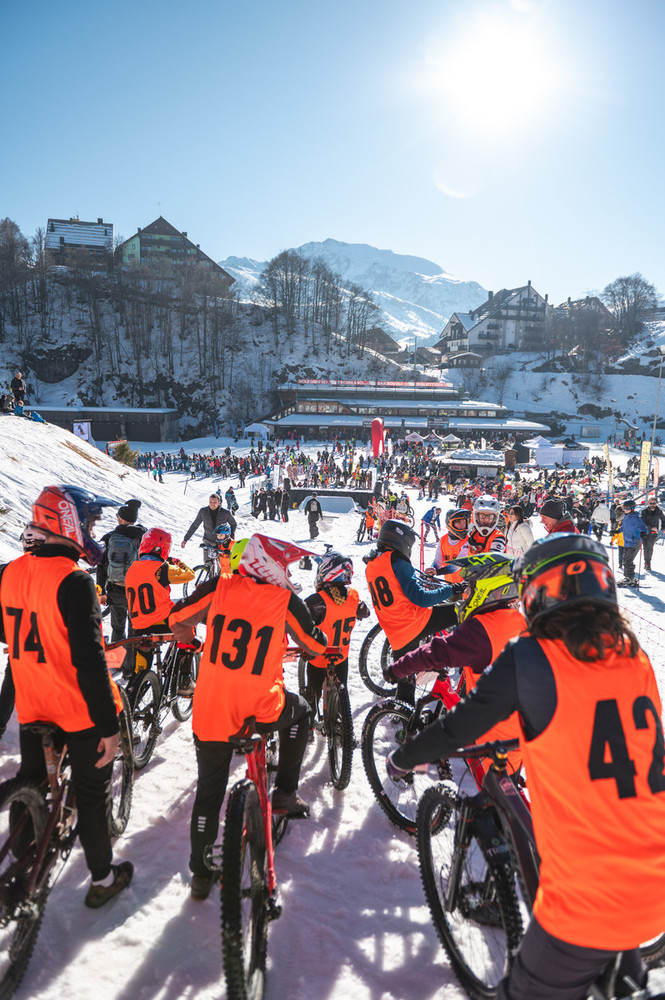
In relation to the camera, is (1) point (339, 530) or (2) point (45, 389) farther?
(2) point (45, 389)

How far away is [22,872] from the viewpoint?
240 centimetres

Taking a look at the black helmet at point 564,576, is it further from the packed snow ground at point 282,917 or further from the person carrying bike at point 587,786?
the packed snow ground at point 282,917

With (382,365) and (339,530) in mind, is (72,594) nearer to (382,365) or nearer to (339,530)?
(339,530)

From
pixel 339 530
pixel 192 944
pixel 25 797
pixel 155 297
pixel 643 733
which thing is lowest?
pixel 339 530

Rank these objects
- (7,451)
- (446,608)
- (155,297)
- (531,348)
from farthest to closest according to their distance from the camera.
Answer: (531,348), (155,297), (7,451), (446,608)

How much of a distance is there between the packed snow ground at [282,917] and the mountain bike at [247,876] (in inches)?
11.5

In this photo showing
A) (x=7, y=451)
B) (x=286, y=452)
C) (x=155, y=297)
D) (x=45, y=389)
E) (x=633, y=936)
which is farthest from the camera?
(x=155, y=297)

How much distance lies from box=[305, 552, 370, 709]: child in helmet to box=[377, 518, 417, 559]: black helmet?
0.37 metres

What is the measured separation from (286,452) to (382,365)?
3666 cm

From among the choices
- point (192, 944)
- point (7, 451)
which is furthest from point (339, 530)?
point (192, 944)

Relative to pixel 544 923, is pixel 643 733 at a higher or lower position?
higher

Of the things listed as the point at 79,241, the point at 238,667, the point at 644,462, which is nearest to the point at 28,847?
the point at 238,667

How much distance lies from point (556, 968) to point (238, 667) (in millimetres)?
1677

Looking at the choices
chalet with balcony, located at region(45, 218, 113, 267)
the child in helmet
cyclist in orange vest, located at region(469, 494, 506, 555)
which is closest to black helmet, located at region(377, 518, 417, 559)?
the child in helmet
